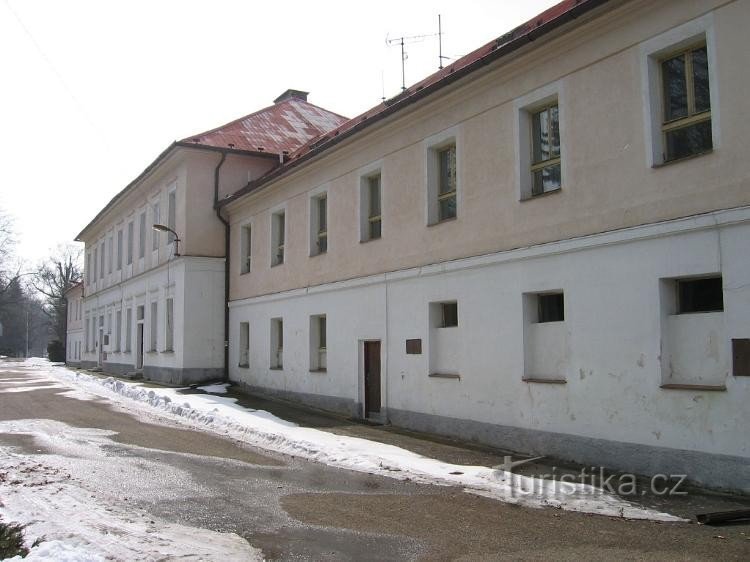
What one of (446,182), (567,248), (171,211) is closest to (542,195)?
(567,248)

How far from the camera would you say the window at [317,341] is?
18.6m

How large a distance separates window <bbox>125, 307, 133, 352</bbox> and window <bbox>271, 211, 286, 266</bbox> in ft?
46.6

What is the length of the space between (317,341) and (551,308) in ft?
28.7

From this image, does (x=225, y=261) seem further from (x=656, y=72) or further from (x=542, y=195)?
(x=656, y=72)

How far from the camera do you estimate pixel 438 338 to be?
13.8 m

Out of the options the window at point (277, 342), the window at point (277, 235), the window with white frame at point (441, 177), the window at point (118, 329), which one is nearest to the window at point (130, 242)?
the window at point (118, 329)

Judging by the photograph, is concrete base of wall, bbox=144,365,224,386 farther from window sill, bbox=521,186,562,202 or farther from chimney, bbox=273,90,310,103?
window sill, bbox=521,186,562,202

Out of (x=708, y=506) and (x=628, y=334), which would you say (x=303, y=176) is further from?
(x=708, y=506)

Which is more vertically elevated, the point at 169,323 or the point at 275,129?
the point at 275,129

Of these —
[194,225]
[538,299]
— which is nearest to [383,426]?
[538,299]

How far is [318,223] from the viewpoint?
19.1 m

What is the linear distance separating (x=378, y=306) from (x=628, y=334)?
6.97m

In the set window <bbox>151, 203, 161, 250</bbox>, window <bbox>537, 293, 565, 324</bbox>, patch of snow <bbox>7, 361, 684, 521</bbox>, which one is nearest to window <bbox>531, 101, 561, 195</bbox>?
window <bbox>537, 293, 565, 324</bbox>

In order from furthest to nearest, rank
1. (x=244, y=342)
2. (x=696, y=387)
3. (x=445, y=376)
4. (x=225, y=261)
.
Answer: (x=225, y=261)
(x=244, y=342)
(x=445, y=376)
(x=696, y=387)
